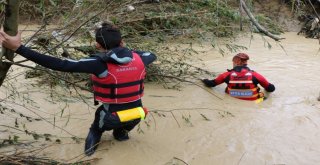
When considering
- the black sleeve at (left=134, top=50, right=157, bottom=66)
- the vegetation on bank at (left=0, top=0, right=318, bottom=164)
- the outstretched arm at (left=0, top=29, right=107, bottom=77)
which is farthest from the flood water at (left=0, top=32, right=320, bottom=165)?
the outstretched arm at (left=0, top=29, right=107, bottom=77)

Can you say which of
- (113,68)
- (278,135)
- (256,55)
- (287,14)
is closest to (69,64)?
(113,68)

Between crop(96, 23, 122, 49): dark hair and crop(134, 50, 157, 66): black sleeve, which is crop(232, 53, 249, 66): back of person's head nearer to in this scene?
crop(134, 50, 157, 66): black sleeve

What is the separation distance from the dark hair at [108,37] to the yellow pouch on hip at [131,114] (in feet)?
2.07

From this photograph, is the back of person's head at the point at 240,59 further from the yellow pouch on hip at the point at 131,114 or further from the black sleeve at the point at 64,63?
the black sleeve at the point at 64,63

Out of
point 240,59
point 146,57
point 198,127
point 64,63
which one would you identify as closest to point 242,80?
point 240,59

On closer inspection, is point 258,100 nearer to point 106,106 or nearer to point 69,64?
point 106,106

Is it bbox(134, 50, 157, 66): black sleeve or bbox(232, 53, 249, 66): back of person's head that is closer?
bbox(134, 50, 157, 66): black sleeve

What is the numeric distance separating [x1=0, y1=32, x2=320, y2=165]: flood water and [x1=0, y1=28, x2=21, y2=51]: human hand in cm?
134

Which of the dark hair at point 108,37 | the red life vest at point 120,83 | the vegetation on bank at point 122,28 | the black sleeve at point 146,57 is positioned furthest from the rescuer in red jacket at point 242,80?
the dark hair at point 108,37

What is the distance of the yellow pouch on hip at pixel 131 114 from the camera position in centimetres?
423

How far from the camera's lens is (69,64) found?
3820 millimetres

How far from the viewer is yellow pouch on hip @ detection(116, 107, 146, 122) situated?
13.9 feet

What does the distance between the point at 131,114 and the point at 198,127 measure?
48.0 inches

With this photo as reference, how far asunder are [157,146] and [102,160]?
25.5 inches
